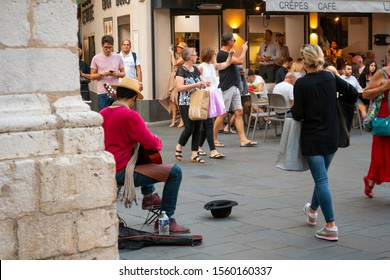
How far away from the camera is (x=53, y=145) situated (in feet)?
19.0

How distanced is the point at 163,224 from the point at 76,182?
1843 millimetres

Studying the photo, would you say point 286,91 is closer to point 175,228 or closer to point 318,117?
point 318,117

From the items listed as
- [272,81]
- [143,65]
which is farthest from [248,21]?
[143,65]

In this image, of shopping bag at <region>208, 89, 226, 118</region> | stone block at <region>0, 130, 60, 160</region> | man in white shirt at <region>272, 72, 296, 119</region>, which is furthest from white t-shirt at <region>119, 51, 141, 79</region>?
stone block at <region>0, 130, 60, 160</region>

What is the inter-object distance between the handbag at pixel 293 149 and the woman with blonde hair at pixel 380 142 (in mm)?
1698

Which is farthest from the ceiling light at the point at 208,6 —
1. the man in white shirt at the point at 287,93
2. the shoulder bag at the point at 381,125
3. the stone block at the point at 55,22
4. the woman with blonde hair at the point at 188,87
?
the stone block at the point at 55,22

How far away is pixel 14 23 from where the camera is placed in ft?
18.9

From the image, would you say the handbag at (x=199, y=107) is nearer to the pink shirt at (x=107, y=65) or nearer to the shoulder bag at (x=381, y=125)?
the pink shirt at (x=107, y=65)

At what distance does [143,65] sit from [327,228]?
13.8 meters

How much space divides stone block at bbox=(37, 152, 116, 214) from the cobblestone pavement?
46.3 inches

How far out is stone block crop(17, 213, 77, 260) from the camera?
5.65 meters

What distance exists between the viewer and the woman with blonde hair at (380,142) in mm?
9086

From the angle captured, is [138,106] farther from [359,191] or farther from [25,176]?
[25,176]

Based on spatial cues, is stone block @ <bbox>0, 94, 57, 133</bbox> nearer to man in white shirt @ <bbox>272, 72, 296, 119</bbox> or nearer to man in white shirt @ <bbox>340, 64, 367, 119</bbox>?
man in white shirt @ <bbox>272, 72, 296, 119</bbox>
